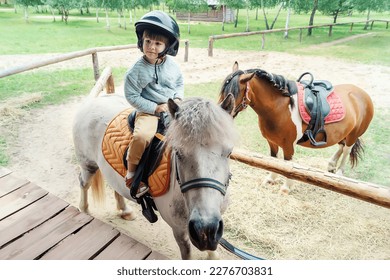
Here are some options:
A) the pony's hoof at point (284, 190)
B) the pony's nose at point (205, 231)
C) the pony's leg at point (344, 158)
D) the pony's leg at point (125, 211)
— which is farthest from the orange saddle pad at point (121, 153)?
the pony's leg at point (344, 158)

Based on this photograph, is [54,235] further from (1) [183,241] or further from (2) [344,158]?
(2) [344,158]

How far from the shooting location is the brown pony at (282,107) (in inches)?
124

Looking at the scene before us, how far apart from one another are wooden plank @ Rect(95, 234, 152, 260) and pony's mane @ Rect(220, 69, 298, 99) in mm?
1909

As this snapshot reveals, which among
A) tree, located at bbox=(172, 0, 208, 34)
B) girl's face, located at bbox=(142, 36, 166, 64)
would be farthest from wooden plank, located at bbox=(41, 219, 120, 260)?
tree, located at bbox=(172, 0, 208, 34)

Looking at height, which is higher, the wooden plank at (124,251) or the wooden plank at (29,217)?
the wooden plank at (29,217)

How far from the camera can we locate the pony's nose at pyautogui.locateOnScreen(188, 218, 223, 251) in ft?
4.24

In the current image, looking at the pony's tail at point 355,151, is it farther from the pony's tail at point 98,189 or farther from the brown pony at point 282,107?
→ the pony's tail at point 98,189

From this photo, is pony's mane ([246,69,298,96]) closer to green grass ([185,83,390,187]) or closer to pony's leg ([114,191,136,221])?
green grass ([185,83,390,187])

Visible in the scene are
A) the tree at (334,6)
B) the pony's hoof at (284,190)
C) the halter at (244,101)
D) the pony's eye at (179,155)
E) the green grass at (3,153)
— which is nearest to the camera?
the pony's eye at (179,155)

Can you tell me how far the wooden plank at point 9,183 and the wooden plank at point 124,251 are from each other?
3.91 ft

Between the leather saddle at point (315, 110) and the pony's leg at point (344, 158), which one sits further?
the pony's leg at point (344, 158)
